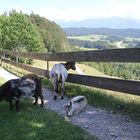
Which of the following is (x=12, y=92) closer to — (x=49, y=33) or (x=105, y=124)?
(x=105, y=124)

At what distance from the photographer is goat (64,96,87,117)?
8.57 m

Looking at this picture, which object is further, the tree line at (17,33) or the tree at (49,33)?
the tree at (49,33)

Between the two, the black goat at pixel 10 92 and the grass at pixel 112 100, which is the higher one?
the black goat at pixel 10 92

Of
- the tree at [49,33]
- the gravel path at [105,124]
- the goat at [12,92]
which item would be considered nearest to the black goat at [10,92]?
the goat at [12,92]

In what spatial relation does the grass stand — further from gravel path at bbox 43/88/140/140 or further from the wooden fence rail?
the wooden fence rail

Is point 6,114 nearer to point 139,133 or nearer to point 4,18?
point 139,133

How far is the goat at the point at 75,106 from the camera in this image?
8573mm

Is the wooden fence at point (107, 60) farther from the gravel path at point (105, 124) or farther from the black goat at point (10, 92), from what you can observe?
the black goat at point (10, 92)

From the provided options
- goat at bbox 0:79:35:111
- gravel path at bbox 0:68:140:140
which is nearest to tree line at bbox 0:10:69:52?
goat at bbox 0:79:35:111

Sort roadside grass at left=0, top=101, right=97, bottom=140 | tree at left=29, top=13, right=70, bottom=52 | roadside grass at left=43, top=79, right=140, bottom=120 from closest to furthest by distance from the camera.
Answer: roadside grass at left=0, top=101, right=97, bottom=140, roadside grass at left=43, top=79, right=140, bottom=120, tree at left=29, top=13, right=70, bottom=52

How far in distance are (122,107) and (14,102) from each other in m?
2.65

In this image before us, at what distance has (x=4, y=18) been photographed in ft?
199

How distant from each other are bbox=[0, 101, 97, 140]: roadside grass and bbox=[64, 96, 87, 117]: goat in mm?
277

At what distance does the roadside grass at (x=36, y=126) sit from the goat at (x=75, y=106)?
0.28 metres
